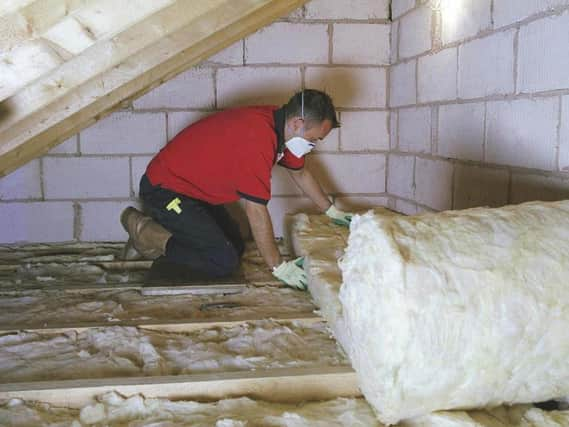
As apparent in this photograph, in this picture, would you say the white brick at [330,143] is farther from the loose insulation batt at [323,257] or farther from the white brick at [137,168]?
the white brick at [137,168]

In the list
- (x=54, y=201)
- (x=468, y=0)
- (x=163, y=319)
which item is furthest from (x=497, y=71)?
(x=54, y=201)

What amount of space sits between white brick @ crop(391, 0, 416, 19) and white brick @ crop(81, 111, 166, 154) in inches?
68.3

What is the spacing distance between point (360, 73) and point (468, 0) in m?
1.23

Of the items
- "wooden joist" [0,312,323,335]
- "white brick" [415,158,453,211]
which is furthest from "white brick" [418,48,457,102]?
"wooden joist" [0,312,323,335]

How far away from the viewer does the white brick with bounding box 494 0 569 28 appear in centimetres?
212

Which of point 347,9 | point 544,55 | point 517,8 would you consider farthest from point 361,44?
point 544,55

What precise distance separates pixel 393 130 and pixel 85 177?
2.17 m

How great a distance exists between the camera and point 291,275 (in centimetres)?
272

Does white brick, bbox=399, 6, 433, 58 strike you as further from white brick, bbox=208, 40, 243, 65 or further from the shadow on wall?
→ white brick, bbox=208, 40, 243, 65

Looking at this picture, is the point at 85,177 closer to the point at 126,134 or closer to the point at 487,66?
the point at 126,134

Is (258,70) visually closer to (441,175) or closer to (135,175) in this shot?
(135,175)

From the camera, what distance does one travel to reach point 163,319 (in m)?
2.25

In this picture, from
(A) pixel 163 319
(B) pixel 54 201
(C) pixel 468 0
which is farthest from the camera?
(B) pixel 54 201

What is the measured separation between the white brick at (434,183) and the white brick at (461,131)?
0.30 feet
